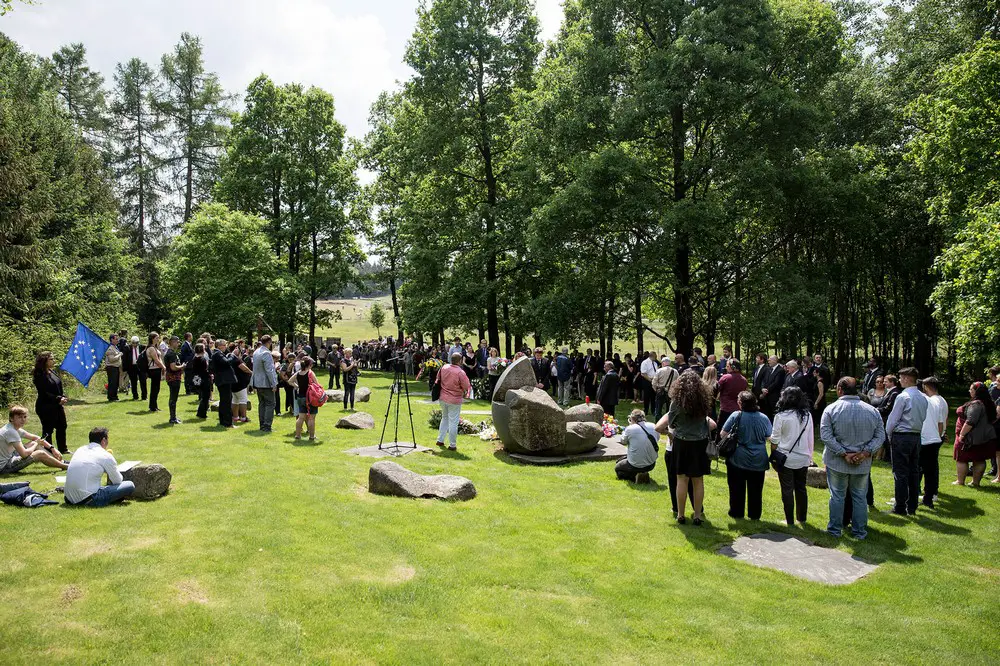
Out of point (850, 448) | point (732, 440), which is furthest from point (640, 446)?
point (850, 448)

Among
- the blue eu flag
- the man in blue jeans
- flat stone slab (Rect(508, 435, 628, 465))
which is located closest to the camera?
the man in blue jeans

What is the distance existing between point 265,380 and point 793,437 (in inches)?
390

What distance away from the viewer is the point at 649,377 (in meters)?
16.6

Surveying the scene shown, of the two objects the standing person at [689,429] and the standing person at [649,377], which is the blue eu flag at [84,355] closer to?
the standing person at [689,429]

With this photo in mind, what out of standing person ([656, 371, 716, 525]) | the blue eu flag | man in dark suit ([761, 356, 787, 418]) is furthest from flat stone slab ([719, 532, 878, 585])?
the blue eu flag

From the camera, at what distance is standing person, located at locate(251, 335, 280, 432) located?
12.8 metres

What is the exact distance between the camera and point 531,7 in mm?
28016

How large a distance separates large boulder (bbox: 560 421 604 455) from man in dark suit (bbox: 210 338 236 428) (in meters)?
6.98

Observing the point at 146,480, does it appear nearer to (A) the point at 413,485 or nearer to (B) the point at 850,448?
(A) the point at 413,485

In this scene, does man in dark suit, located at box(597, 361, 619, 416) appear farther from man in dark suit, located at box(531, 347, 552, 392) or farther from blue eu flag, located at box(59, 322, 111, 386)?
blue eu flag, located at box(59, 322, 111, 386)

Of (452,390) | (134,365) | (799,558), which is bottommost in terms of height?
(799,558)

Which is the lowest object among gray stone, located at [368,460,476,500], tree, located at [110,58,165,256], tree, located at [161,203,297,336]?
gray stone, located at [368,460,476,500]

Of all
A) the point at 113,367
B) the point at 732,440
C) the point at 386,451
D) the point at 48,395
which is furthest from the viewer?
the point at 113,367

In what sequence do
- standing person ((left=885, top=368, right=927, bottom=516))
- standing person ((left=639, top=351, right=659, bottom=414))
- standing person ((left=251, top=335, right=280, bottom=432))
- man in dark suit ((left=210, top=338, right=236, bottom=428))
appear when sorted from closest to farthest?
standing person ((left=885, top=368, right=927, bottom=516)), standing person ((left=251, top=335, right=280, bottom=432)), man in dark suit ((left=210, top=338, right=236, bottom=428)), standing person ((left=639, top=351, right=659, bottom=414))
